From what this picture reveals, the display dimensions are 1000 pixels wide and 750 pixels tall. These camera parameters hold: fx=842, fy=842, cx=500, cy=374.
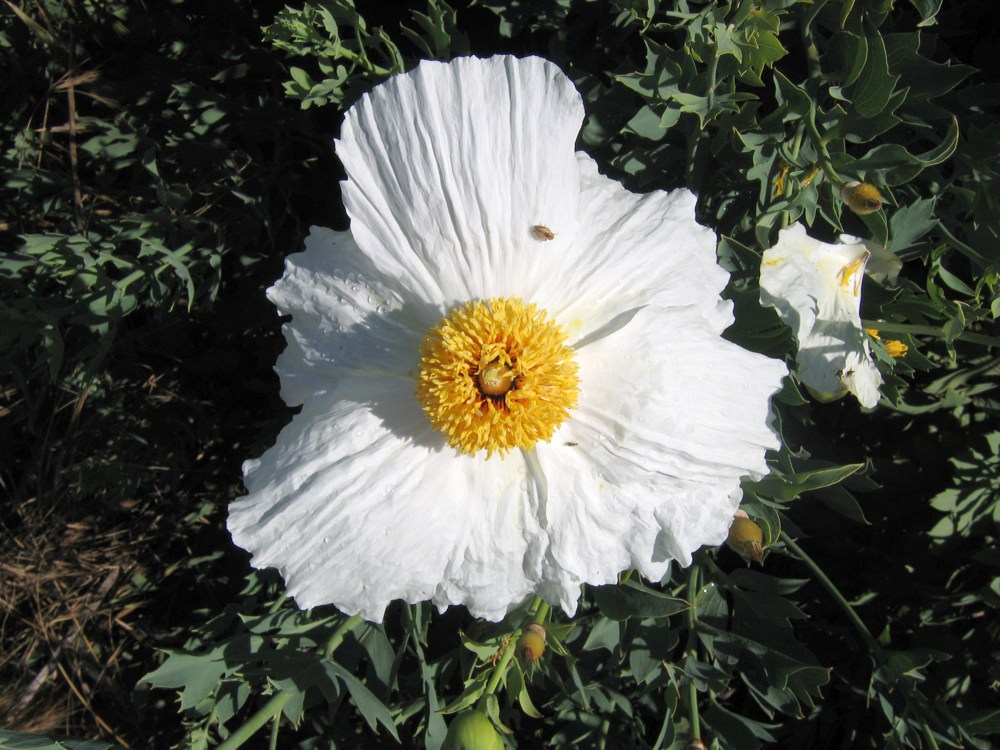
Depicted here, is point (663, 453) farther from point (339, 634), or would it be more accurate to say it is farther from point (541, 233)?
point (339, 634)

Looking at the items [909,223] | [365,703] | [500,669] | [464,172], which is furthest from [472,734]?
[909,223]

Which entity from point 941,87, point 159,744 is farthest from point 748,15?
point 159,744

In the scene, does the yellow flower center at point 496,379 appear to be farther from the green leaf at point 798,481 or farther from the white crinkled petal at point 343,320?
the green leaf at point 798,481

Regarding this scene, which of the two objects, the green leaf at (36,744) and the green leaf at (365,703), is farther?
the green leaf at (365,703)

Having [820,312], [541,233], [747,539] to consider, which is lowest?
[747,539]

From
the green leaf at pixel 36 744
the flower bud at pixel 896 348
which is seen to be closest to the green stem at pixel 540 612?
the green leaf at pixel 36 744

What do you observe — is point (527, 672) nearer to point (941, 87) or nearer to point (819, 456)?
point (819, 456)
